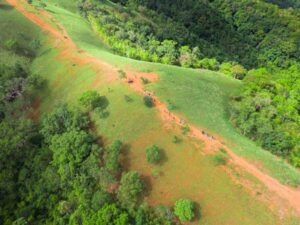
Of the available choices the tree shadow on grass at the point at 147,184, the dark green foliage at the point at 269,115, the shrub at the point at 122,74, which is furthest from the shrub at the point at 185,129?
the shrub at the point at 122,74

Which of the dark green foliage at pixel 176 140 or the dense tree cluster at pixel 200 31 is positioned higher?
the dark green foliage at pixel 176 140

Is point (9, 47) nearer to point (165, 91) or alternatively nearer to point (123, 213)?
point (165, 91)

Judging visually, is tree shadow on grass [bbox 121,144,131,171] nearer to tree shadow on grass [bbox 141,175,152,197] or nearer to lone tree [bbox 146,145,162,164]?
tree shadow on grass [bbox 141,175,152,197]

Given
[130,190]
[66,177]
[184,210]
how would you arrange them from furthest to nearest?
[66,177] < [130,190] < [184,210]

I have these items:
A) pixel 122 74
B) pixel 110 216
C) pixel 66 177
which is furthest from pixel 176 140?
pixel 122 74

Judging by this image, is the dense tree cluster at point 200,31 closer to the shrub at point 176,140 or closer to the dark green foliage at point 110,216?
the shrub at point 176,140

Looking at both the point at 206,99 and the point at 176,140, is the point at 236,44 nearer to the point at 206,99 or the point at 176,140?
the point at 206,99
